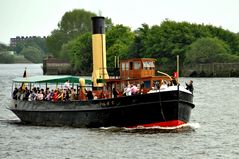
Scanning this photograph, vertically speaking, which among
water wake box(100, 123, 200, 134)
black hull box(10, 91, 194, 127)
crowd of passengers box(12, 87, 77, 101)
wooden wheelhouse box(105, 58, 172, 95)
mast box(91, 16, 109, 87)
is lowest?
water wake box(100, 123, 200, 134)

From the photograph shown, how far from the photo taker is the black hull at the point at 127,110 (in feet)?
135

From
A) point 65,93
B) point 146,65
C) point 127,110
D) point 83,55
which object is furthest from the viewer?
point 83,55

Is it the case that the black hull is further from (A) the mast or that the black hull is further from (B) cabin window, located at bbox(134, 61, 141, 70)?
(A) the mast

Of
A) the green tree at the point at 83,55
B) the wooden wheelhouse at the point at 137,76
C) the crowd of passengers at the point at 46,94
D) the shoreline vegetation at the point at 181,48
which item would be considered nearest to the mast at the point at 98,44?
the crowd of passengers at the point at 46,94

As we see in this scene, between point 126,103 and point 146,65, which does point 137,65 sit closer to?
point 146,65

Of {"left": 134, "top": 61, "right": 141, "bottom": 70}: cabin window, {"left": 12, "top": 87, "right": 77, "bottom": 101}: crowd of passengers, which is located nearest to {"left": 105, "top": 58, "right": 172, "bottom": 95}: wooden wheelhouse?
{"left": 134, "top": 61, "right": 141, "bottom": 70}: cabin window

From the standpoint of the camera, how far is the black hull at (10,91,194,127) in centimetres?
4119

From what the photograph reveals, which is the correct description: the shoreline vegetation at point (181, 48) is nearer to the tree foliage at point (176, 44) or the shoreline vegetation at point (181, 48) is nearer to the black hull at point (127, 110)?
the tree foliage at point (176, 44)

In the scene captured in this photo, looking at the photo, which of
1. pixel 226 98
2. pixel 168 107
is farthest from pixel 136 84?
pixel 226 98

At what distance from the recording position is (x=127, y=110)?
41750 millimetres

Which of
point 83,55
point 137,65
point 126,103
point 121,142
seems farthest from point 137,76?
point 83,55

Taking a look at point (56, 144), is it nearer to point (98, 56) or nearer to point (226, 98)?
point (98, 56)

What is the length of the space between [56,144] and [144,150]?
5331 mm

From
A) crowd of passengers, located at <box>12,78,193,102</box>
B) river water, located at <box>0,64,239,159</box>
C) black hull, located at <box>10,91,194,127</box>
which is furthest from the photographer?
crowd of passengers, located at <box>12,78,193,102</box>
